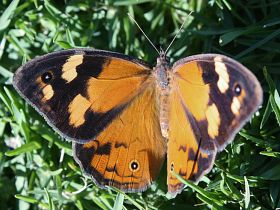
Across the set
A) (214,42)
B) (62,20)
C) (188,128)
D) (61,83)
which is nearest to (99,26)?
(62,20)

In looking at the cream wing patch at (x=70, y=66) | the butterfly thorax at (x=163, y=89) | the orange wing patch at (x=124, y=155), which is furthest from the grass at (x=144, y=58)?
the cream wing patch at (x=70, y=66)

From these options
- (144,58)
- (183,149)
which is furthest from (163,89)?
(144,58)

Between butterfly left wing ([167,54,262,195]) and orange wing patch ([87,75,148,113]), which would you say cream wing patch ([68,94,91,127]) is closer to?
orange wing patch ([87,75,148,113])

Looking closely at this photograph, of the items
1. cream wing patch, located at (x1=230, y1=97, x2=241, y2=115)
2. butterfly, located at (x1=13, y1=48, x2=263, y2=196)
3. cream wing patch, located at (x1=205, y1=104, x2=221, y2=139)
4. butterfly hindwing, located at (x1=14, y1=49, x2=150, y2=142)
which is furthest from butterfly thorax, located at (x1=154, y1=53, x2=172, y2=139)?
cream wing patch, located at (x1=230, y1=97, x2=241, y2=115)

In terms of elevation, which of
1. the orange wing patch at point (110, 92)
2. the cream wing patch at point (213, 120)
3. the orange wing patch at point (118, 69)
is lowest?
the cream wing patch at point (213, 120)

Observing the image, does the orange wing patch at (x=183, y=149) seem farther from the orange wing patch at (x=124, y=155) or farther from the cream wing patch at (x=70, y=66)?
the cream wing patch at (x=70, y=66)

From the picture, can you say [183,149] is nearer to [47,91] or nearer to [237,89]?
[237,89]
